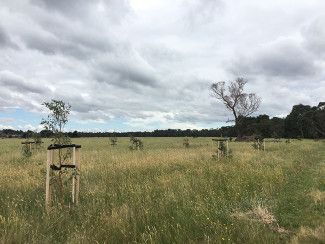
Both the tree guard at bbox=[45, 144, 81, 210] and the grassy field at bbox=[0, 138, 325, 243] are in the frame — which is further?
the tree guard at bbox=[45, 144, 81, 210]

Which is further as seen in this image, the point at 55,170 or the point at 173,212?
the point at 55,170

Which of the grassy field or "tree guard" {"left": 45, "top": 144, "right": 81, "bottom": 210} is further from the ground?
"tree guard" {"left": 45, "top": 144, "right": 81, "bottom": 210}

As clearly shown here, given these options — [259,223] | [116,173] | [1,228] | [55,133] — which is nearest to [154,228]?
[259,223]

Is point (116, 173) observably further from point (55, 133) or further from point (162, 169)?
point (55, 133)

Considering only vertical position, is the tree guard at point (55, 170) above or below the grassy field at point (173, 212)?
above

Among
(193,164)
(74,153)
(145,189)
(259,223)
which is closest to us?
(259,223)

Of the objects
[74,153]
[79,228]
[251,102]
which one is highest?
[251,102]

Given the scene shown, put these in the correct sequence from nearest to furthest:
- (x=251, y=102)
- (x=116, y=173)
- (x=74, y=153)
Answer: (x=74, y=153) < (x=116, y=173) < (x=251, y=102)

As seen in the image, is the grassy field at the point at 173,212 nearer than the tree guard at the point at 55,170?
Yes

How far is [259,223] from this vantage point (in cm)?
787

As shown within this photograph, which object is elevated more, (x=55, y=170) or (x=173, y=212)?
(x=55, y=170)

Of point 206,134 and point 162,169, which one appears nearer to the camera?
point 162,169

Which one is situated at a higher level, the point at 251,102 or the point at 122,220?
the point at 251,102

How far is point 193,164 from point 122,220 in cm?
1105
